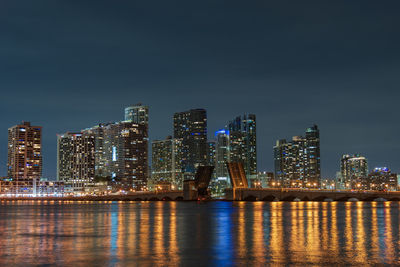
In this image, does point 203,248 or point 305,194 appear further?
point 305,194

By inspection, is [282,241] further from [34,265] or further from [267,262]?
[34,265]

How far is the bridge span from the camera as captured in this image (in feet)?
474

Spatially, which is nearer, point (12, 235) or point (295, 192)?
point (12, 235)

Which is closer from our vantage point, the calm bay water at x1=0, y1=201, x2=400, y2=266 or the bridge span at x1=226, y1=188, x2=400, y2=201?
the calm bay water at x1=0, y1=201, x2=400, y2=266

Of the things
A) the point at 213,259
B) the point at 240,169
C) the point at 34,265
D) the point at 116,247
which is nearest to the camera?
the point at 34,265

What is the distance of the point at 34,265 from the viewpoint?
25141 mm

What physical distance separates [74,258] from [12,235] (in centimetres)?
1702

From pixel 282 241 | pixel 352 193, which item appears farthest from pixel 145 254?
pixel 352 193

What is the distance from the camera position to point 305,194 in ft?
497

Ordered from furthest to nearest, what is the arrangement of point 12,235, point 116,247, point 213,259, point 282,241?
1. point 12,235
2. point 282,241
3. point 116,247
4. point 213,259

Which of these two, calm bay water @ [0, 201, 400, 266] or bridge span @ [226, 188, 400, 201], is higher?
calm bay water @ [0, 201, 400, 266]

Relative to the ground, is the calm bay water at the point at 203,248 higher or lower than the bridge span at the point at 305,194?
higher

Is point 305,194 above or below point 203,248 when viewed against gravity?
below

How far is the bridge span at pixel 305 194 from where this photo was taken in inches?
5684
